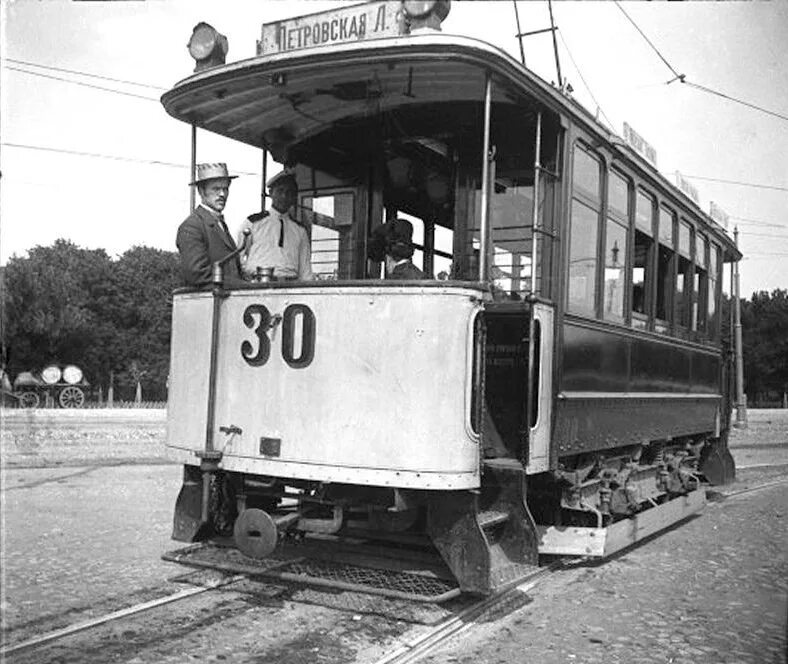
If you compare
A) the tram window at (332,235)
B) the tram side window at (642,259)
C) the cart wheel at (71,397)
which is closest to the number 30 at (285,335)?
the tram window at (332,235)

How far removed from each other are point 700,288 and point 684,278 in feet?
2.57

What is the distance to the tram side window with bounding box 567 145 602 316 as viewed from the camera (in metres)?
6.12

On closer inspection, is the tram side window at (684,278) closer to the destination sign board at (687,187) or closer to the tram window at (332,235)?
the destination sign board at (687,187)

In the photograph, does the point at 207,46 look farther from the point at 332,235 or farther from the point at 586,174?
the point at 586,174

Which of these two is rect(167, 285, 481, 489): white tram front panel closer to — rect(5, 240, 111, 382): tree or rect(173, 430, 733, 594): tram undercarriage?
rect(173, 430, 733, 594): tram undercarriage

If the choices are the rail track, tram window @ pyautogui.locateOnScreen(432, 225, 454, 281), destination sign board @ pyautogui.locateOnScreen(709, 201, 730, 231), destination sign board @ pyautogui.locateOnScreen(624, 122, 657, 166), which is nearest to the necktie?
tram window @ pyautogui.locateOnScreen(432, 225, 454, 281)

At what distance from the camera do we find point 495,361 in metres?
6.20

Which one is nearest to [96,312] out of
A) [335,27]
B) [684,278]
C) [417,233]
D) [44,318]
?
[44,318]

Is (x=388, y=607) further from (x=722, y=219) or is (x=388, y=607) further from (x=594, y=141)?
(x=722, y=219)

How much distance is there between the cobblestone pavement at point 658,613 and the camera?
15.0 ft

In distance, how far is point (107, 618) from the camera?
4875 mm

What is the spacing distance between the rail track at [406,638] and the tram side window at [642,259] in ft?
8.10

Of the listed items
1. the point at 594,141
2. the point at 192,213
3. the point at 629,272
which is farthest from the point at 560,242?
the point at 192,213

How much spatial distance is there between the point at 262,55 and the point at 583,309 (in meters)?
2.83
